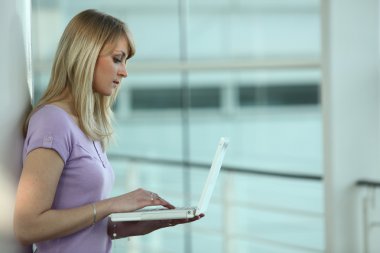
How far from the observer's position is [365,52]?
3.93 m

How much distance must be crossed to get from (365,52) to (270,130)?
3924 millimetres

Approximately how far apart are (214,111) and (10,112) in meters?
5.38

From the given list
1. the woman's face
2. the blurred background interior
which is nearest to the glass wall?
the blurred background interior

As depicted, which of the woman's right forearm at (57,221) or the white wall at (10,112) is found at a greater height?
the white wall at (10,112)

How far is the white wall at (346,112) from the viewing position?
385 centimetres

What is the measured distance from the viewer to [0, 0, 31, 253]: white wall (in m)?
1.67

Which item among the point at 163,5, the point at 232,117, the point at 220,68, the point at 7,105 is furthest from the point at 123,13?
the point at 7,105

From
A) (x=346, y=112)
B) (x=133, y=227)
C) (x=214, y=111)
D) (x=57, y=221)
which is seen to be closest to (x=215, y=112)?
(x=214, y=111)

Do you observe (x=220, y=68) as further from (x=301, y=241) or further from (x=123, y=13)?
(x=301, y=241)

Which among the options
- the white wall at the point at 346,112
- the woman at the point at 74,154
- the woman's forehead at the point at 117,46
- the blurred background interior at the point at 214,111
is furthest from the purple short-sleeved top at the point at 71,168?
the blurred background interior at the point at 214,111

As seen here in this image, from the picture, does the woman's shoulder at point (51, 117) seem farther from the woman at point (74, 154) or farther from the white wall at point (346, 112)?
the white wall at point (346, 112)

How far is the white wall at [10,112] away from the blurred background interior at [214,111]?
2.64 meters

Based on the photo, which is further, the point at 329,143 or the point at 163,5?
the point at 163,5

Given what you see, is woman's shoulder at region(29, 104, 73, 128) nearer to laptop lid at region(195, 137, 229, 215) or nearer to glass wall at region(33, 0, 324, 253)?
laptop lid at region(195, 137, 229, 215)
